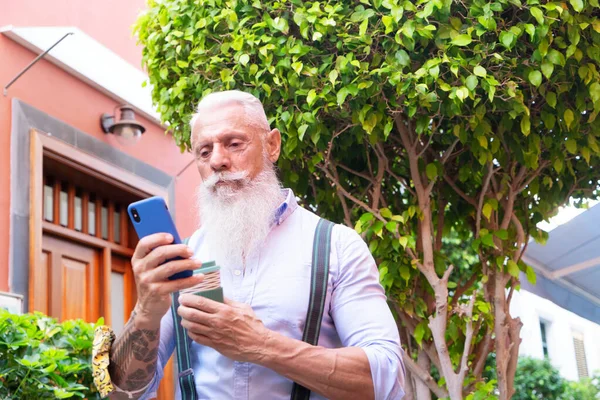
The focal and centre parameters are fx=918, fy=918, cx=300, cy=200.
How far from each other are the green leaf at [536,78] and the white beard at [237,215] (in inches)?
88.5

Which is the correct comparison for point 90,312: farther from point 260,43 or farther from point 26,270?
point 260,43

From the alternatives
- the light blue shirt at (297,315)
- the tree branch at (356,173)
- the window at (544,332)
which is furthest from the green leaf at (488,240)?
the window at (544,332)

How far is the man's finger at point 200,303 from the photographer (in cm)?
189

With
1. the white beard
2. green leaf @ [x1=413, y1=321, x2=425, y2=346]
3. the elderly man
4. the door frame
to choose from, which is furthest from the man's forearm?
the door frame

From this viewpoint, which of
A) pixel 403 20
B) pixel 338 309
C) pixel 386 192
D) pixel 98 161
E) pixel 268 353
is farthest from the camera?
pixel 98 161

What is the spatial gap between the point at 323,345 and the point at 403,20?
2519 millimetres

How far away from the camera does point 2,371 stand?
13.2 ft

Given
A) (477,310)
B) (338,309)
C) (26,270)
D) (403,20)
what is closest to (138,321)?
(338,309)

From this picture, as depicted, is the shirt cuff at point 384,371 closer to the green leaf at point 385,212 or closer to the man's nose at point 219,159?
the man's nose at point 219,159

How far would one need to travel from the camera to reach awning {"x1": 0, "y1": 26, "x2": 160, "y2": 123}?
616 centimetres

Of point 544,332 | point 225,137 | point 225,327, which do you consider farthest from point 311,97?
point 544,332

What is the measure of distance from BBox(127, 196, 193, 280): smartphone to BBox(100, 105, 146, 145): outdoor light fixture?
5.24 m

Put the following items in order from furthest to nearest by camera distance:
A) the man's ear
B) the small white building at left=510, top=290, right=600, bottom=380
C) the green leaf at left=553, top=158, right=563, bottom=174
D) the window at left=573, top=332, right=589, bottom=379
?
the window at left=573, top=332, right=589, bottom=379 → the small white building at left=510, top=290, right=600, bottom=380 → the green leaf at left=553, top=158, right=563, bottom=174 → the man's ear

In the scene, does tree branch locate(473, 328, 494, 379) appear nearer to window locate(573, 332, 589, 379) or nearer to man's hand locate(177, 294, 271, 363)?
man's hand locate(177, 294, 271, 363)
